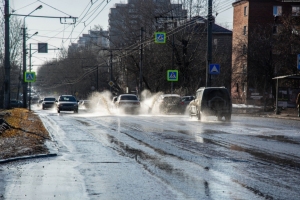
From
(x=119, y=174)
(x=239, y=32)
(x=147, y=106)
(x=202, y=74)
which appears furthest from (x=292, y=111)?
(x=239, y=32)

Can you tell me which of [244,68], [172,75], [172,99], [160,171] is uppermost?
[244,68]

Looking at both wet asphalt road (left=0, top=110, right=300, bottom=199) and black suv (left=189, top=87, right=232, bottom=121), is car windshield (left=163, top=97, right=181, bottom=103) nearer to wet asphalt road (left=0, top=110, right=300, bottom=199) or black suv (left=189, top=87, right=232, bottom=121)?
black suv (left=189, top=87, right=232, bottom=121)

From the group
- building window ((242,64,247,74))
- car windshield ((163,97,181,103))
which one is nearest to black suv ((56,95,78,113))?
car windshield ((163,97,181,103))

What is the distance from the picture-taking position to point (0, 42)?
6625 centimetres

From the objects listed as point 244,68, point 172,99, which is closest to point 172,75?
point 172,99

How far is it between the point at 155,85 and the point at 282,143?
51682 mm

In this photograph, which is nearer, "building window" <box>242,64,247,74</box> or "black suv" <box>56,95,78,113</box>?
"black suv" <box>56,95,78,113</box>

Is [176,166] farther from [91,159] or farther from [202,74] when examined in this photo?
[202,74]

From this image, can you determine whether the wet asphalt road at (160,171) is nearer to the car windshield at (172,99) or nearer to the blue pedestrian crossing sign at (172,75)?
the car windshield at (172,99)

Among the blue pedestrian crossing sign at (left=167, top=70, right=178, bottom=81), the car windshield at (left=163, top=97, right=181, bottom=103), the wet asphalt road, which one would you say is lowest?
the wet asphalt road

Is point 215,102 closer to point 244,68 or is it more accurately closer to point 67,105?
point 67,105

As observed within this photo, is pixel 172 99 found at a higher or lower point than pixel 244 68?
lower

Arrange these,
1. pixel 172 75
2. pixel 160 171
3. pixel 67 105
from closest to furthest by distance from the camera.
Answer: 1. pixel 160 171
2. pixel 67 105
3. pixel 172 75

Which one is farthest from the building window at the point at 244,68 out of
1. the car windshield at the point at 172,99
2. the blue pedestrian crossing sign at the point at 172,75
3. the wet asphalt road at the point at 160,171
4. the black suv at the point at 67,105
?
the wet asphalt road at the point at 160,171
